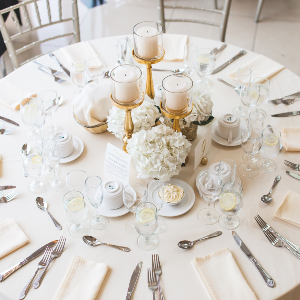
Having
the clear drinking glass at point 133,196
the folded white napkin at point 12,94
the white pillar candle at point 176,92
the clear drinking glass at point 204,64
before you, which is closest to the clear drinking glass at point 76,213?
the clear drinking glass at point 133,196

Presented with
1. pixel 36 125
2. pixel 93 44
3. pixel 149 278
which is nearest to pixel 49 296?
pixel 149 278

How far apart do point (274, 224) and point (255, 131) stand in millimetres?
481

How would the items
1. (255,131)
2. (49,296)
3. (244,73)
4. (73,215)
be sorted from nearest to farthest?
(49,296) → (73,215) → (255,131) → (244,73)

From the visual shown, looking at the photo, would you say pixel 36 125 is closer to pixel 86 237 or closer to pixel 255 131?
pixel 86 237

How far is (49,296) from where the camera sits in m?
1.15

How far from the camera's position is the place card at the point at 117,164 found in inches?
55.6

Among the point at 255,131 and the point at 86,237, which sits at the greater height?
the point at 255,131

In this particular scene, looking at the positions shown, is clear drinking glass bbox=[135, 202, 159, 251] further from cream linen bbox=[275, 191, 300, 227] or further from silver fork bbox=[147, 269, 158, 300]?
cream linen bbox=[275, 191, 300, 227]

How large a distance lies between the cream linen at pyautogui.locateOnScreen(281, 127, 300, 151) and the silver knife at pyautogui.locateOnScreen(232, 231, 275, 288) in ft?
1.91

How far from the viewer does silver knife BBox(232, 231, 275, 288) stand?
3.85ft

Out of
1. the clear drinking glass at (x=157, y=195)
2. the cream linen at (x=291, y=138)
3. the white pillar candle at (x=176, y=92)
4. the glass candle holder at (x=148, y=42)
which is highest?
the glass candle holder at (x=148, y=42)

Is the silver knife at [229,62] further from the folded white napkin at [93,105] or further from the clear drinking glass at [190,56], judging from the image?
the folded white napkin at [93,105]

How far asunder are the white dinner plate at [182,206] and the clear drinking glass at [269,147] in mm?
368

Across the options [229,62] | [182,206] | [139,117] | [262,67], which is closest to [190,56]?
[229,62]
